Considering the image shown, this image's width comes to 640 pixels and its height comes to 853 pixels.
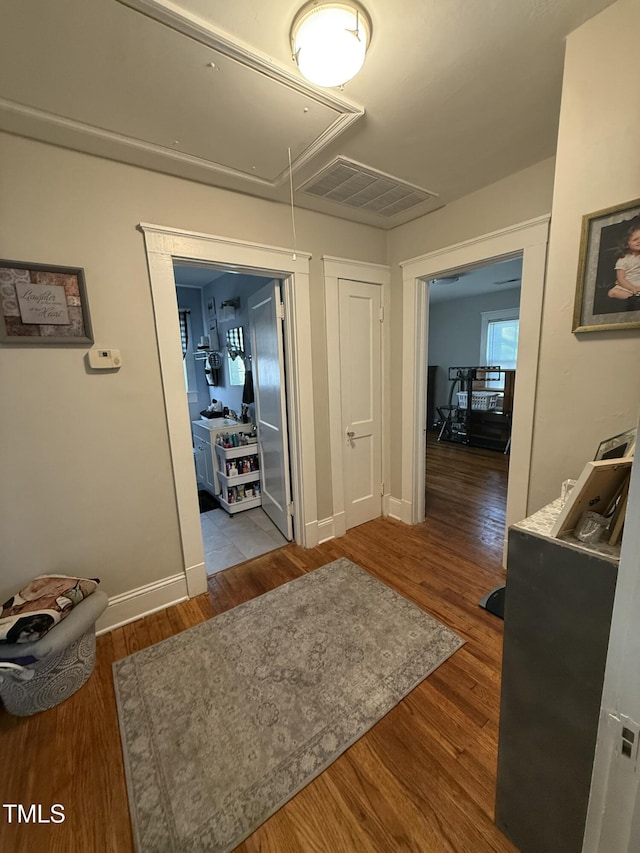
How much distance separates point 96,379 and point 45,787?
A: 5.45ft

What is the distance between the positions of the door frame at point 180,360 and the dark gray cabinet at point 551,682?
180cm

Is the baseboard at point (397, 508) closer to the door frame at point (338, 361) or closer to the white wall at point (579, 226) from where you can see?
the door frame at point (338, 361)

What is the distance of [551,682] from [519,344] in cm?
181

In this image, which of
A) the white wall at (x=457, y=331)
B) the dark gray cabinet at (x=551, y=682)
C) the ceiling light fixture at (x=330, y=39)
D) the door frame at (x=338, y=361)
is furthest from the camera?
the white wall at (x=457, y=331)

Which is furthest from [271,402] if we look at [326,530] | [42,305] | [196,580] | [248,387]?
[42,305]

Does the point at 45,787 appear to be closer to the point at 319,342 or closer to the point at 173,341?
the point at 173,341

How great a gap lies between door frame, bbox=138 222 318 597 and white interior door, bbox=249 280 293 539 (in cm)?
7

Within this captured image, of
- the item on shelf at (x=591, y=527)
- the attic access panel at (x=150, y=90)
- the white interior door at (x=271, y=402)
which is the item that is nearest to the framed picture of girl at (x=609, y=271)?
the item on shelf at (x=591, y=527)

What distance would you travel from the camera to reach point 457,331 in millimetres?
6410

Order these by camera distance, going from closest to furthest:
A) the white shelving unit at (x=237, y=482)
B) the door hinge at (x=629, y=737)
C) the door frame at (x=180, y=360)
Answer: the door hinge at (x=629, y=737), the door frame at (x=180, y=360), the white shelving unit at (x=237, y=482)

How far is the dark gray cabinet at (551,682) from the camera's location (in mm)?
792

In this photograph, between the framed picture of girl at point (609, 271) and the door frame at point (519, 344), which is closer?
the framed picture of girl at point (609, 271)

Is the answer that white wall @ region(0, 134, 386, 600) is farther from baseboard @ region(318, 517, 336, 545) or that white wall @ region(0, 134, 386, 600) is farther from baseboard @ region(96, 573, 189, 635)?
baseboard @ region(318, 517, 336, 545)

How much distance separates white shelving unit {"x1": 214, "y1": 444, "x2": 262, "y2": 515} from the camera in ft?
10.9
